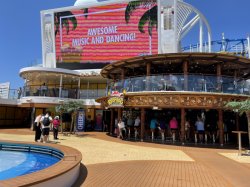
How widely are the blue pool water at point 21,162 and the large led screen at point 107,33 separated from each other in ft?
68.5

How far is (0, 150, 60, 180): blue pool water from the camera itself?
913 centimetres

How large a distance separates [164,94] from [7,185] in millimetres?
12403

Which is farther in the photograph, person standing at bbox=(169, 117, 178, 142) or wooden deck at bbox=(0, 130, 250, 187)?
person standing at bbox=(169, 117, 178, 142)

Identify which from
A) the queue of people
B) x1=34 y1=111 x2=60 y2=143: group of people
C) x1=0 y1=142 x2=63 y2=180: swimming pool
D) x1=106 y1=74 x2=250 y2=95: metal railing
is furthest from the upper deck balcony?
x1=0 y1=142 x2=63 y2=180: swimming pool

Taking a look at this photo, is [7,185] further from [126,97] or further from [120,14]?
[120,14]

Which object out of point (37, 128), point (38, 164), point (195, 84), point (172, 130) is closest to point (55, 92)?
point (37, 128)

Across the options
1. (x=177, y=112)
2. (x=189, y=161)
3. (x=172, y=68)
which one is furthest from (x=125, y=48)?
(x=189, y=161)

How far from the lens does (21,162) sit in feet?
34.4

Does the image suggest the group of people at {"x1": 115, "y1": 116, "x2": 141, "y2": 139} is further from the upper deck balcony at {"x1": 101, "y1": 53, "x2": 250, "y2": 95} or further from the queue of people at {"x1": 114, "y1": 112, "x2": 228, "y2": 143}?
the upper deck balcony at {"x1": 101, "y1": 53, "x2": 250, "y2": 95}

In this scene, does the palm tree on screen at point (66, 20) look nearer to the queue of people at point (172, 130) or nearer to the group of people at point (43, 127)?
the queue of people at point (172, 130)

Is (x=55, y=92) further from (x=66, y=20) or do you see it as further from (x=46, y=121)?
(x=46, y=121)

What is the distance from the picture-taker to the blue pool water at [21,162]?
9.13 meters

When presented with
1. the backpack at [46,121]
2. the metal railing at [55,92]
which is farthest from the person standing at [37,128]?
the metal railing at [55,92]

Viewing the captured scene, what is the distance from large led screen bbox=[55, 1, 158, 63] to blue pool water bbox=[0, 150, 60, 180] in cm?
2087
